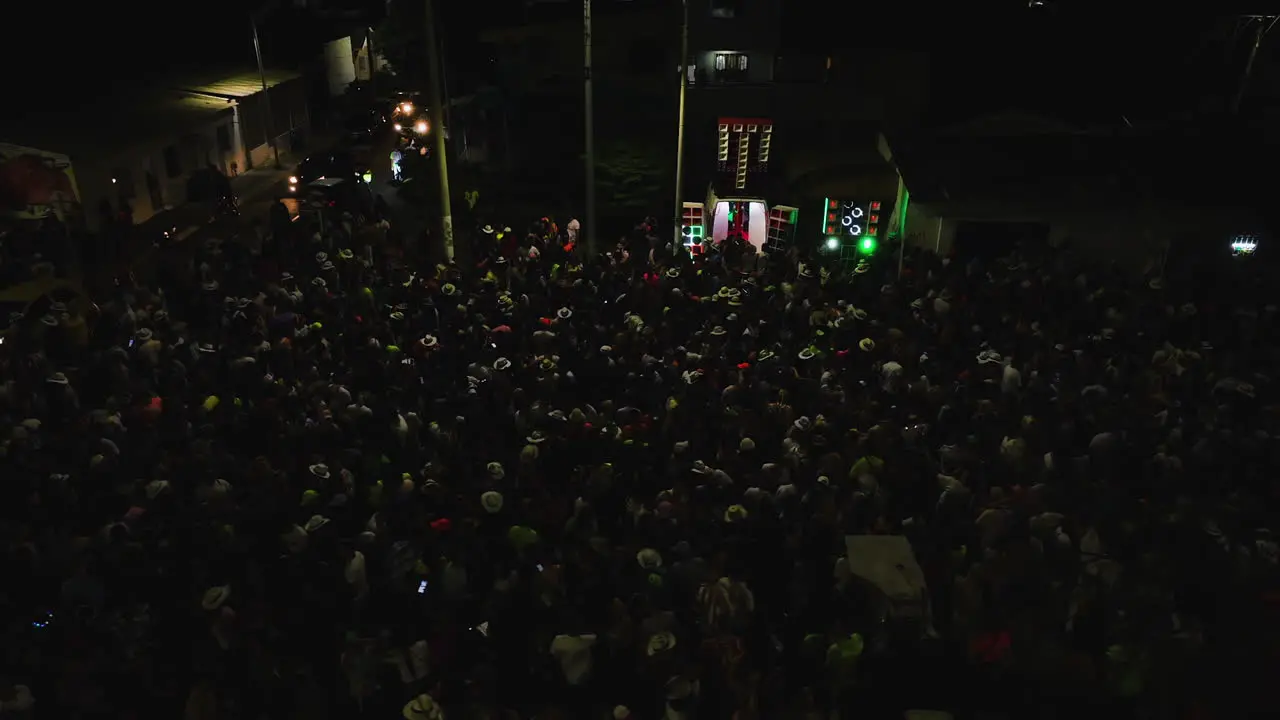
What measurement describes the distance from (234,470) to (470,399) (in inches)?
103

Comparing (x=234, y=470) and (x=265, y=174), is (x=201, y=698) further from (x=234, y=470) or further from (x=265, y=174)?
(x=265, y=174)

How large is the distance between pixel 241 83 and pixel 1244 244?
96.7 ft

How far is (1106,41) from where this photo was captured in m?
22.4

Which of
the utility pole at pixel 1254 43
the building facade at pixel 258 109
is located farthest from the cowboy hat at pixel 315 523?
the building facade at pixel 258 109

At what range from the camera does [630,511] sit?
8.44 meters

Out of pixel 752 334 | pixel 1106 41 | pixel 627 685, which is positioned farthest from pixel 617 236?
pixel 627 685

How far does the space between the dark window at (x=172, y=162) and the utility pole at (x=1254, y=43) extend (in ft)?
91.8

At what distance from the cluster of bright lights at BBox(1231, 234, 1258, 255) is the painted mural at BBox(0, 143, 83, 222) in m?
25.2

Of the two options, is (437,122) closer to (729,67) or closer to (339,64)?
(729,67)

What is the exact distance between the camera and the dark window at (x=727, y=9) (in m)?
20.9

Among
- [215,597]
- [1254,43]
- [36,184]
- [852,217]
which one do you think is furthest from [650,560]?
[1254,43]

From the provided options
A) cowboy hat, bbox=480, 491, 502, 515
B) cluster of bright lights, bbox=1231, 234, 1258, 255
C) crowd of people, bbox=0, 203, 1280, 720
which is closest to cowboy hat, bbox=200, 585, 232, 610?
crowd of people, bbox=0, 203, 1280, 720

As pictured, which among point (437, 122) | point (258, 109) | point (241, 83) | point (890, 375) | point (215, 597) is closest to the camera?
point (215, 597)

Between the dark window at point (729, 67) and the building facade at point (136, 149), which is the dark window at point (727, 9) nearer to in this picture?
the dark window at point (729, 67)
